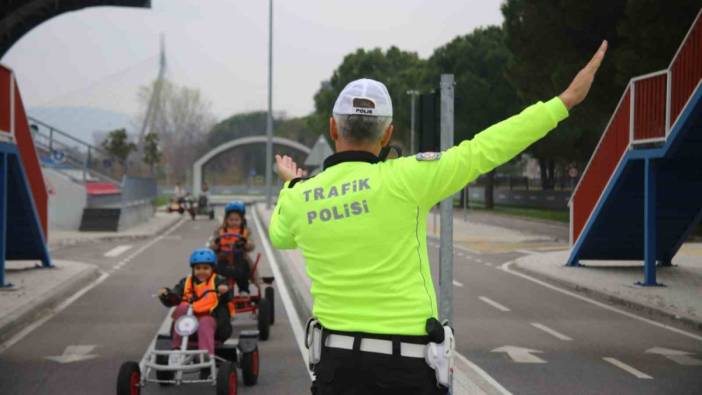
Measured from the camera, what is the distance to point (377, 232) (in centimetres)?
312

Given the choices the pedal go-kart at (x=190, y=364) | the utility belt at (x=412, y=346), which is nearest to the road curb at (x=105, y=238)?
the pedal go-kart at (x=190, y=364)

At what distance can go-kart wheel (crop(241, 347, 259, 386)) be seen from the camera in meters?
8.09

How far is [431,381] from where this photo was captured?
309cm

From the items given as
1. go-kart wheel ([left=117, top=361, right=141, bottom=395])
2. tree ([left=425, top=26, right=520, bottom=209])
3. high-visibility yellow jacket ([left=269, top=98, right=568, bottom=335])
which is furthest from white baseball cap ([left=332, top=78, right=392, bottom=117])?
tree ([left=425, top=26, right=520, bottom=209])

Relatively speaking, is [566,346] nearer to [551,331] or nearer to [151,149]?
[551,331]

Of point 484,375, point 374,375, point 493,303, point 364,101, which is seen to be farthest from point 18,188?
point 374,375

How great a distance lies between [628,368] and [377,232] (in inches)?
272

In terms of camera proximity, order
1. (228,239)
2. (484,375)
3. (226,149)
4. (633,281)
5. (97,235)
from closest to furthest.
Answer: (484,375)
(228,239)
(633,281)
(97,235)
(226,149)

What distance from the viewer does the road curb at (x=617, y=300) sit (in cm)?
1236

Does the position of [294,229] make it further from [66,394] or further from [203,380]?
[66,394]

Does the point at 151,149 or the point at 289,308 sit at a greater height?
the point at 151,149

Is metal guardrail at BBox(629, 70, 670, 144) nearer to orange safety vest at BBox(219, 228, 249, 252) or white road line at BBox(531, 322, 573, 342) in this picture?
white road line at BBox(531, 322, 573, 342)

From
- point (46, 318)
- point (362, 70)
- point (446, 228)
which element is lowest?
point (46, 318)

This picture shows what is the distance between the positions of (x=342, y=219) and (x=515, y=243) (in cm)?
2605
